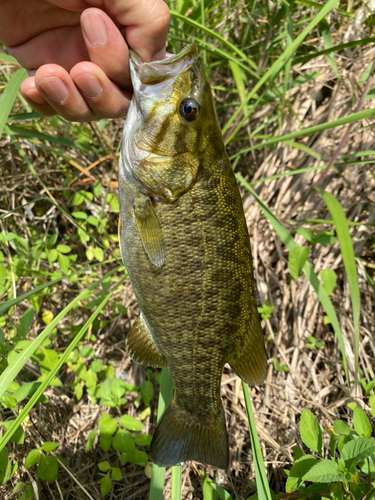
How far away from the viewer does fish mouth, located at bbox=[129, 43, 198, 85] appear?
4.33ft

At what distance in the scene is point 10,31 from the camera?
1.70m

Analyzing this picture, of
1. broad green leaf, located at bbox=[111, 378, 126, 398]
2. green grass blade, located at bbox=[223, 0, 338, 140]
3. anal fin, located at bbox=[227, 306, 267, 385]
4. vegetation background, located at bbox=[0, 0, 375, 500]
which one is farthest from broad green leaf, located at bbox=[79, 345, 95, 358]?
green grass blade, located at bbox=[223, 0, 338, 140]

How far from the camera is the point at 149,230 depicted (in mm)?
1349

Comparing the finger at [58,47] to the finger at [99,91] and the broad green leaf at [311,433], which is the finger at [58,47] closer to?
the finger at [99,91]

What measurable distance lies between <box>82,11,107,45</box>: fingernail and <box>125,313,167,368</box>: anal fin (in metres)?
1.22

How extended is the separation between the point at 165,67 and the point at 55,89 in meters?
0.51

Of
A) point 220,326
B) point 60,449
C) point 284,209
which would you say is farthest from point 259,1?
point 60,449

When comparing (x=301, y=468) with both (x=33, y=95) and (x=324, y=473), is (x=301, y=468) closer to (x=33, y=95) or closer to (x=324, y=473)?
(x=324, y=473)

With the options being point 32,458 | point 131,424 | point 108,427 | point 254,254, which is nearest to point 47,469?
Answer: point 32,458

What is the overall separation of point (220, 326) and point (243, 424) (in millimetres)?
1279

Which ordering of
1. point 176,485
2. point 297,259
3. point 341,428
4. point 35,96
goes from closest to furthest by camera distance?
point 176,485 → point 341,428 → point 35,96 → point 297,259

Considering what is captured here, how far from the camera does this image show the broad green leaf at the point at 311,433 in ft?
4.74

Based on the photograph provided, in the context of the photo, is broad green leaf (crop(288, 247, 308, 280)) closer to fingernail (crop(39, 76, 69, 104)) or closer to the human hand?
the human hand

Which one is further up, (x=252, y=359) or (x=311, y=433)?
(x=252, y=359)
